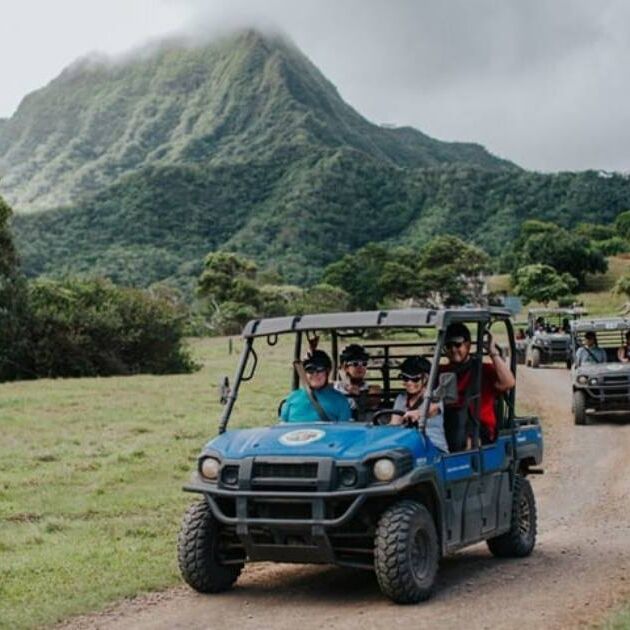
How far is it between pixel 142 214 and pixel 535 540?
492 ft

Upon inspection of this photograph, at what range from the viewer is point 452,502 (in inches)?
379

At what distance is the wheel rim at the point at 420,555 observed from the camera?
8.95 m

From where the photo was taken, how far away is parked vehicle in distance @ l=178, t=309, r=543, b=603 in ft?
28.7

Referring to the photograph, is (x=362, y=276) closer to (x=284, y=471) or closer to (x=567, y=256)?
(x=567, y=256)

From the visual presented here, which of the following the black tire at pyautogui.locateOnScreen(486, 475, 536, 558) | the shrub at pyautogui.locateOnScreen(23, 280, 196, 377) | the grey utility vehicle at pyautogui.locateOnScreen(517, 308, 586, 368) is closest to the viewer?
the black tire at pyautogui.locateOnScreen(486, 475, 536, 558)

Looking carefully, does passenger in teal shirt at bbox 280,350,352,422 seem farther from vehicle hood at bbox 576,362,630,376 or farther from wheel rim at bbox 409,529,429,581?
vehicle hood at bbox 576,362,630,376

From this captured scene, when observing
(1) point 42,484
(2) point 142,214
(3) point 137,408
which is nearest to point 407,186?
(2) point 142,214

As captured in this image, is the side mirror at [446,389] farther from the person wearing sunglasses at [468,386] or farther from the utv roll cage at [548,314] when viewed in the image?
the utv roll cage at [548,314]

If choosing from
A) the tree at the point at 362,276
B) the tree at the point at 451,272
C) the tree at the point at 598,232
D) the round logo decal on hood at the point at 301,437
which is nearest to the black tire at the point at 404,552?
the round logo decal on hood at the point at 301,437

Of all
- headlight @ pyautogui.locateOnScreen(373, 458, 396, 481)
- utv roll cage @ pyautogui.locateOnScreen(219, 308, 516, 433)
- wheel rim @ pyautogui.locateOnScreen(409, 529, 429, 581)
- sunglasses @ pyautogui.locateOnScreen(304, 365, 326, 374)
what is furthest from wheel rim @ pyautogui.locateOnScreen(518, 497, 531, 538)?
headlight @ pyautogui.locateOnScreen(373, 458, 396, 481)

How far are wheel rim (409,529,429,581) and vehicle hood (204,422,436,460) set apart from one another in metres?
0.62

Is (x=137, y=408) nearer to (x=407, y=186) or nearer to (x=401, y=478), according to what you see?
(x=401, y=478)

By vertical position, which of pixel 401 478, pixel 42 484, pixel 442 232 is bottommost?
pixel 42 484

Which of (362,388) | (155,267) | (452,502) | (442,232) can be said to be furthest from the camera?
(442,232)
